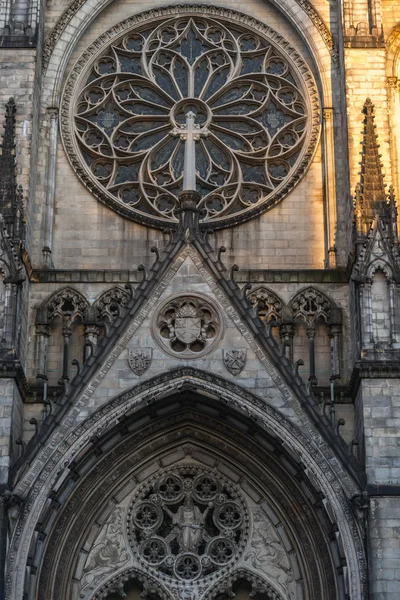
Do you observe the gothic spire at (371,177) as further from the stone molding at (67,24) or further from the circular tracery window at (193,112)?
the stone molding at (67,24)

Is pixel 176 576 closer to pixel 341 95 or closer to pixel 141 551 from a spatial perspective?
pixel 141 551

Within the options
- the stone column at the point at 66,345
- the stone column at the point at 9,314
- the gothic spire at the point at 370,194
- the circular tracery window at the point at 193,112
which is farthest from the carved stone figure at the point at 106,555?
the gothic spire at the point at 370,194

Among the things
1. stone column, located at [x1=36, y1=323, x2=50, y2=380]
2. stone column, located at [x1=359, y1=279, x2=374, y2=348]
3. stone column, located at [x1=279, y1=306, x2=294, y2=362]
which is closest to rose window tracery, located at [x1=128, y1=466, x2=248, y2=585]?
stone column, located at [x1=279, y1=306, x2=294, y2=362]

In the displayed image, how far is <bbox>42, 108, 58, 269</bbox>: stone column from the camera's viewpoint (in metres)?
23.2

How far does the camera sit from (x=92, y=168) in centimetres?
2416

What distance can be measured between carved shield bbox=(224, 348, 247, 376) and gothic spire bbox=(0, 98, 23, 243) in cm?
371

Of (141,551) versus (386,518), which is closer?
(386,518)

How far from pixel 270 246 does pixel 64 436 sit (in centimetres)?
524

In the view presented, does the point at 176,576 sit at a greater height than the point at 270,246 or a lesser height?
lesser

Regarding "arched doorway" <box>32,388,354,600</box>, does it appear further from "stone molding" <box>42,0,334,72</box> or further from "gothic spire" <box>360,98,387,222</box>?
"stone molding" <box>42,0,334,72</box>

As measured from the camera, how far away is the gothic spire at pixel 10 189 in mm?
21719

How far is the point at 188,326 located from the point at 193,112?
195 inches

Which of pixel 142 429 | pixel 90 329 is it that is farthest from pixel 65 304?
pixel 142 429

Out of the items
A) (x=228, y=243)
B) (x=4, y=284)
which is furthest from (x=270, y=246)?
(x=4, y=284)
